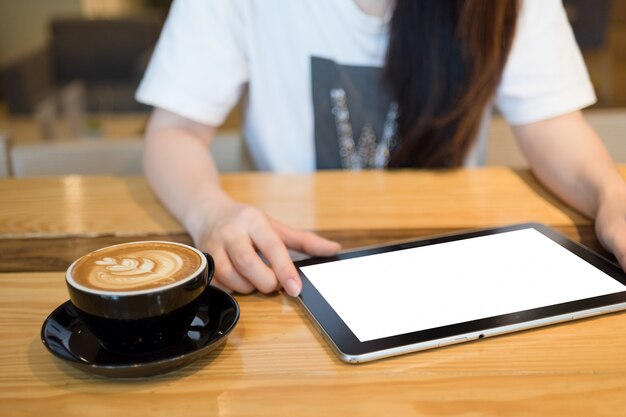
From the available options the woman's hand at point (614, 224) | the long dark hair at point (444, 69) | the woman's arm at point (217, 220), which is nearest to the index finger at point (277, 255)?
the woman's arm at point (217, 220)

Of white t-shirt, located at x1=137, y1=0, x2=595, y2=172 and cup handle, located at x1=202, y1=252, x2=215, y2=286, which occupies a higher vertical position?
white t-shirt, located at x1=137, y1=0, x2=595, y2=172

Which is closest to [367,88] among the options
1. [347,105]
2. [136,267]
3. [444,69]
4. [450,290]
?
[347,105]

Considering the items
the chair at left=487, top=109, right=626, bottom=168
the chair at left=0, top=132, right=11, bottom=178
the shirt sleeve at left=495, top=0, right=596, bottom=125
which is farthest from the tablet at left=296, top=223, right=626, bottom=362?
the chair at left=0, top=132, right=11, bottom=178

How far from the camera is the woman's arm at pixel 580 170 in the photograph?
83 cm

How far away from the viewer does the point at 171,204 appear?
0.95 m

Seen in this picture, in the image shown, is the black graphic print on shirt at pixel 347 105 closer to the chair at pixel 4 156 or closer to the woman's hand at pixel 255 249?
the woman's hand at pixel 255 249

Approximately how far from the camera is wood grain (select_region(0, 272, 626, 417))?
54cm

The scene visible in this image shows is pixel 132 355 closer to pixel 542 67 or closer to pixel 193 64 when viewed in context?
pixel 193 64

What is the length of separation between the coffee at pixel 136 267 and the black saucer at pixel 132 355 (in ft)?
0.20

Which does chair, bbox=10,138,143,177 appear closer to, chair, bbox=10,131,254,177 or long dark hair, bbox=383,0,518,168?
chair, bbox=10,131,254,177

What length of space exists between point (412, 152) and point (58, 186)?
594 millimetres

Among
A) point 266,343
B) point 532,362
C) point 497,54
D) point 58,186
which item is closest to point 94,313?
point 266,343

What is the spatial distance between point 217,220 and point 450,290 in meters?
0.29

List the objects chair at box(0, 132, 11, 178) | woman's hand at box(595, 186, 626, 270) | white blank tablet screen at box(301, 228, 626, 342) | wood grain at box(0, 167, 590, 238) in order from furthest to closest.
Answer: chair at box(0, 132, 11, 178) < wood grain at box(0, 167, 590, 238) < woman's hand at box(595, 186, 626, 270) < white blank tablet screen at box(301, 228, 626, 342)
